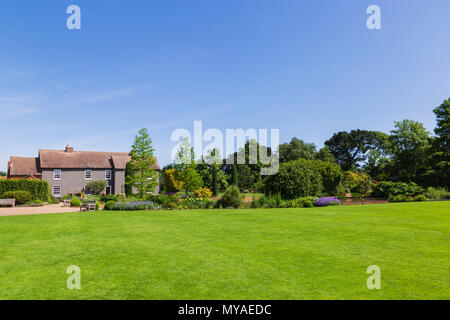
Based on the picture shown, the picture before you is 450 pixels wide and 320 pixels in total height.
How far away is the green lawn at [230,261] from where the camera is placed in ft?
17.7

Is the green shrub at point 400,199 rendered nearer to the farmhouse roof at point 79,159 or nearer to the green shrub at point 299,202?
the green shrub at point 299,202

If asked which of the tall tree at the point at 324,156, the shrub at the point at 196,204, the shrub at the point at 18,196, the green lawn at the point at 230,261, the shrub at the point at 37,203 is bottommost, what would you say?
the shrub at the point at 37,203

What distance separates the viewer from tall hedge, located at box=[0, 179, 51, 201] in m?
29.5

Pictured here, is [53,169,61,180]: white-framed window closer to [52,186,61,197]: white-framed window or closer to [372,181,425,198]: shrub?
[52,186,61,197]: white-framed window

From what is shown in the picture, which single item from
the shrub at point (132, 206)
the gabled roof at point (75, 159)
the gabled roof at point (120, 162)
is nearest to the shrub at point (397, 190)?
the shrub at point (132, 206)

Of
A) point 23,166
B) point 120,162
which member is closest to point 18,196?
point 23,166

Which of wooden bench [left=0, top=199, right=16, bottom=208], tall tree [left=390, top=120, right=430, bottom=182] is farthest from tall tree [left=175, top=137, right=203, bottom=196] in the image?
tall tree [left=390, top=120, right=430, bottom=182]

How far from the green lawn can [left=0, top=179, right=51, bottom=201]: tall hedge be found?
20.9m

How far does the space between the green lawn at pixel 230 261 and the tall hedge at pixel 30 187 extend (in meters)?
20.9

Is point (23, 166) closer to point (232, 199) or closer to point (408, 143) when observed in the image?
point (232, 199)

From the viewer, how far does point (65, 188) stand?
4441cm

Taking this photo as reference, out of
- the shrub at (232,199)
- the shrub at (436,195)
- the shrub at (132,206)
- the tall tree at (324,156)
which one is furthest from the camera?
the tall tree at (324,156)

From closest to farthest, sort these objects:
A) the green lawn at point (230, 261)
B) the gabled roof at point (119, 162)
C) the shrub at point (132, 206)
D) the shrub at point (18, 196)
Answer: the green lawn at point (230, 261) < the shrub at point (132, 206) < the shrub at point (18, 196) < the gabled roof at point (119, 162)
